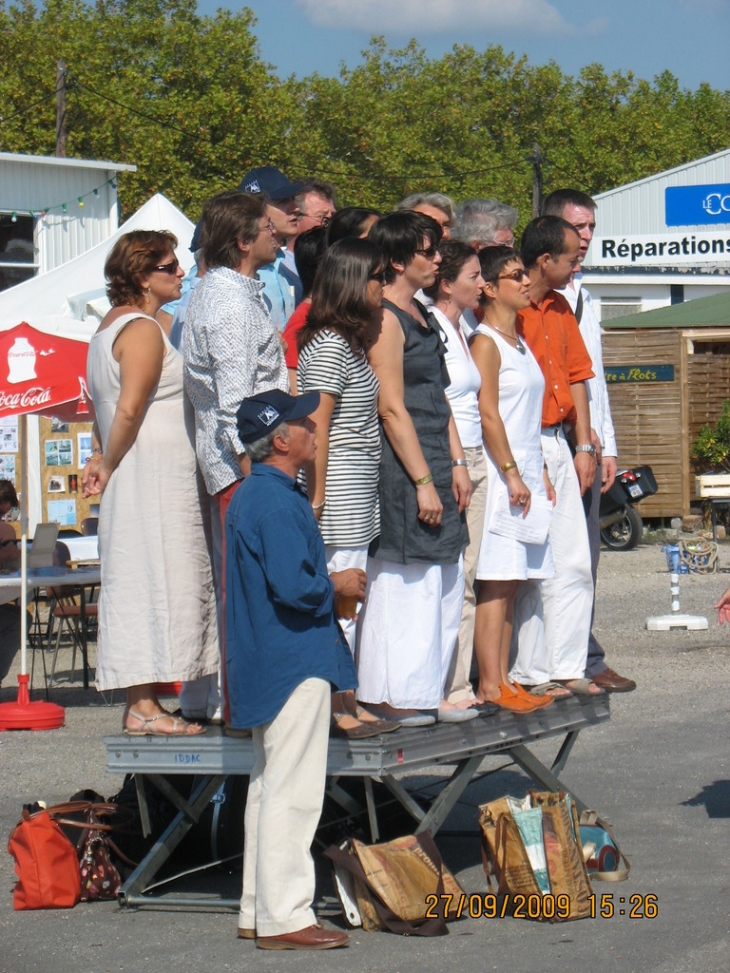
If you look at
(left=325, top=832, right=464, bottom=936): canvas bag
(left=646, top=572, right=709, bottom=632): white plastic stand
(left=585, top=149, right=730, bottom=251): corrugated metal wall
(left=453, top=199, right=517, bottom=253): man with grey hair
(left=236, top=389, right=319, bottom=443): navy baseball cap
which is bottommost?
(left=325, top=832, right=464, bottom=936): canvas bag

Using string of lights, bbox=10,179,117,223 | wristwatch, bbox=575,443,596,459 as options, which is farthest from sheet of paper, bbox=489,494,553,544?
string of lights, bbox=10,179,117,223

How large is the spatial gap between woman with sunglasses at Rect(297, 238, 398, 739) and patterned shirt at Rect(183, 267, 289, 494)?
182mm

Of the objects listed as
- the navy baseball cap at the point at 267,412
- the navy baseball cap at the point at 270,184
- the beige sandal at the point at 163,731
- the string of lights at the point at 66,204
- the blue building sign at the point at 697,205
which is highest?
the blue building sign at the point at 697,205

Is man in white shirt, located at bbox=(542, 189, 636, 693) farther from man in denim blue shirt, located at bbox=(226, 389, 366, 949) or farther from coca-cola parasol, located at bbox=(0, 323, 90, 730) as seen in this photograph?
coca-cola parasol, located at bbox=(0, 323, 90, 730)

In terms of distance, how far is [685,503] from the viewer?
22.3 metres

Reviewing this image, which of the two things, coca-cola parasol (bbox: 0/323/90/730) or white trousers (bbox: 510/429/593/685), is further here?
coca-cola parasol (bbox: 0/323/90/730)

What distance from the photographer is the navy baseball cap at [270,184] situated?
6.60 meters

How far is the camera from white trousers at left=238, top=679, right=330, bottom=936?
16.0ft

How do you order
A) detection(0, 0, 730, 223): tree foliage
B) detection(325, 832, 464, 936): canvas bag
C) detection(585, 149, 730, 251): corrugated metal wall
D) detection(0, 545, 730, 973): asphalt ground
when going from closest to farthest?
detection(0, 545, 730, 973): asphalt ground, detection(325, 832, 464, 936): canvas bag, detection(585, 149, 730, 251): corrugated metal wall, detection(0, 0, 730, 223): tree foliage

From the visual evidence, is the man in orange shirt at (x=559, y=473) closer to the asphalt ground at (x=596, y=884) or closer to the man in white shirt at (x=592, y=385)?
the man in white shirt at (x=592, y=385)

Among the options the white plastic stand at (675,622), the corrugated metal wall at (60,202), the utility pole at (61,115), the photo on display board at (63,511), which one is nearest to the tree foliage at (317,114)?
the utility pole at (61,115)

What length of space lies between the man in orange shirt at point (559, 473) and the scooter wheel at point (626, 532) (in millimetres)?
13095

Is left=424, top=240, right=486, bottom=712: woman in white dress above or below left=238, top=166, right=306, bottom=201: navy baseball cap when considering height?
below

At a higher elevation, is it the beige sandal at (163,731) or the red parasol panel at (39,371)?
the red parasol panel at (39,371)
